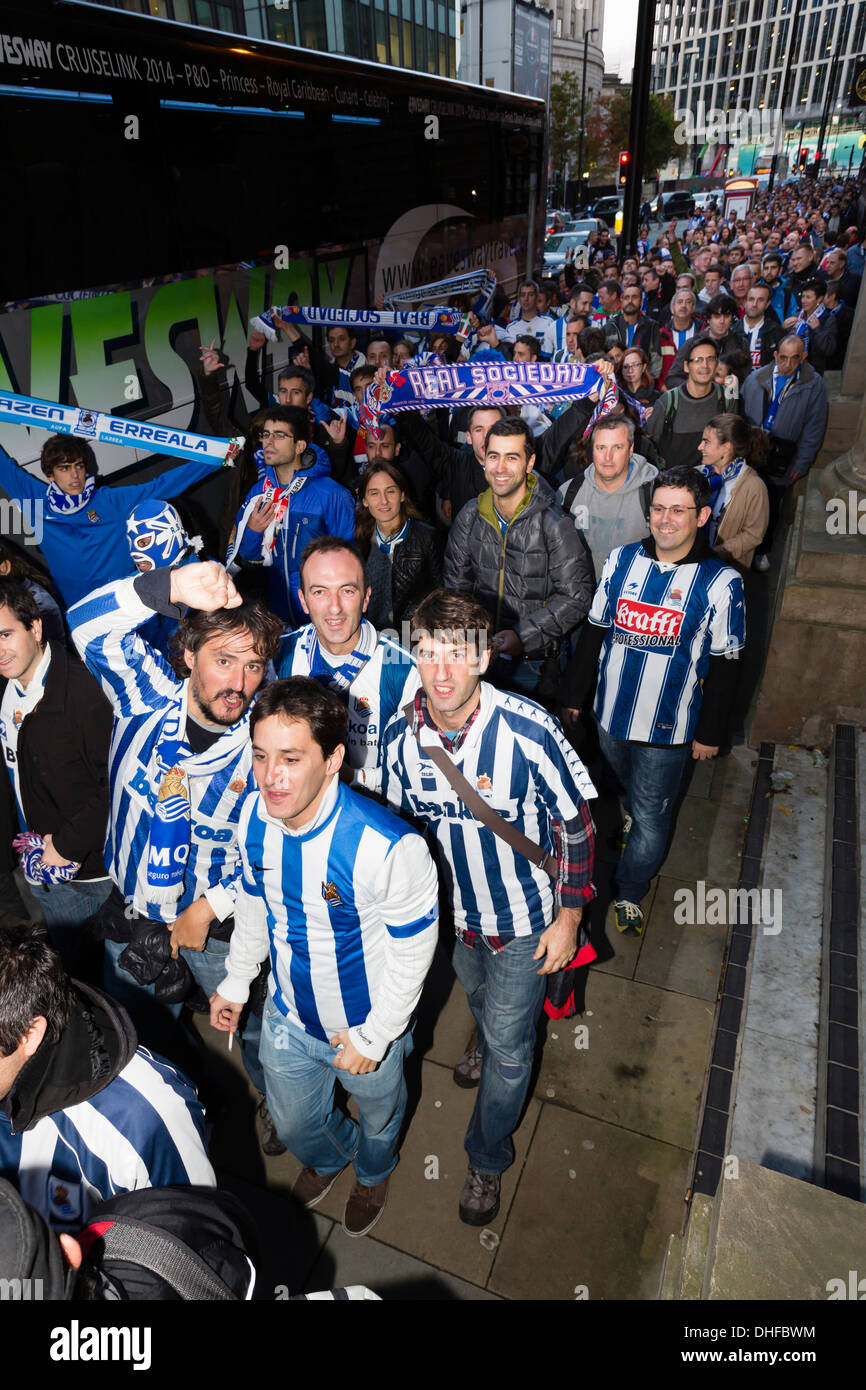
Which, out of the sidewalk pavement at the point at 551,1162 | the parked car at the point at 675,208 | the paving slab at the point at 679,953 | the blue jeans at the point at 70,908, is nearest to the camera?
the sidewalk pavement at the point at 551,1162

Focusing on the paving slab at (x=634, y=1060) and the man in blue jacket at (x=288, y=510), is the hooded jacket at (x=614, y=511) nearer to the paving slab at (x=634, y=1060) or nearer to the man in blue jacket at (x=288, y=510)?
the man in blue jacket at (x=288, y=510)

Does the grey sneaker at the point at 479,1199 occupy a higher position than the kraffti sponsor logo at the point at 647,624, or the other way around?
the kraffti sponsor logo at the point at 647,624

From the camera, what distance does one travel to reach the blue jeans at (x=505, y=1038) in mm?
2900

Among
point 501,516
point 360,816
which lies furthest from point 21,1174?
point 501,516

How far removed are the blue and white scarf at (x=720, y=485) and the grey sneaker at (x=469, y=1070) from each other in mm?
3814

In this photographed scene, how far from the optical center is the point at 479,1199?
3020 millimetres

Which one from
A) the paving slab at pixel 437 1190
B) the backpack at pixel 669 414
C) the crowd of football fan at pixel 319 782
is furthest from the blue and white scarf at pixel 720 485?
the paving slab at pixel 437 1190

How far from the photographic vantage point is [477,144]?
1224 cm

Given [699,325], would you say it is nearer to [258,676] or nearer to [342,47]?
[258,676]

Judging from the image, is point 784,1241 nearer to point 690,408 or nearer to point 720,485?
point 720,485

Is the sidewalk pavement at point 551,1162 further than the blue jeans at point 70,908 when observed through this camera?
No

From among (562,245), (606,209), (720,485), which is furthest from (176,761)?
(606,209)

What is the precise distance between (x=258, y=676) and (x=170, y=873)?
78cm
